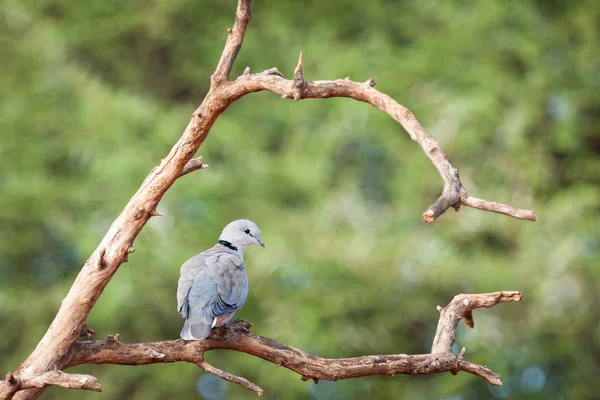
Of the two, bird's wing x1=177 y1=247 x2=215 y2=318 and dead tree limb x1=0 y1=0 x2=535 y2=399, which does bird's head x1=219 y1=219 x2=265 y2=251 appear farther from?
dead tree limb x1=0 y1=0 x2=535 y2=399

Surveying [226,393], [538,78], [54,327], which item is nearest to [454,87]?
[538,78]

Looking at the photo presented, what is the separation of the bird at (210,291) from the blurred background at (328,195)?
365 cm

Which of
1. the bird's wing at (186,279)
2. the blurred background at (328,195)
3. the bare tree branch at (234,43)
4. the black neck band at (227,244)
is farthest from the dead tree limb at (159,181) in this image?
the blurred background at (328,195)

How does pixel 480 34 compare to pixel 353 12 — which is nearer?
pixel 480 34

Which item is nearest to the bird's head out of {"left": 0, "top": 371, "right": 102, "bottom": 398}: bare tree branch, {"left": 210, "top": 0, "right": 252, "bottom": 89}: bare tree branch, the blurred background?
{"left": 210, "top": 0, "right": 252, "bottom": 89}: bare tree branch

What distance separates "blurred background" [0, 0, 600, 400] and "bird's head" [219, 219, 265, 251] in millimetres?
3257

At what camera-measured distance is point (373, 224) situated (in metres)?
8.79

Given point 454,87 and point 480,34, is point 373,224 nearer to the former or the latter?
point 454,87

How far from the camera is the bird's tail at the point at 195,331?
10.8ft

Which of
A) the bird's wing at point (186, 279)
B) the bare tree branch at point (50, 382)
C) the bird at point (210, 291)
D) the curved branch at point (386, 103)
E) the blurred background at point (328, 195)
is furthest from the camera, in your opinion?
the blurred background at point (328, 195)

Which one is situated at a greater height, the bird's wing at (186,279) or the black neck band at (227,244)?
the black neck band at (227,244)

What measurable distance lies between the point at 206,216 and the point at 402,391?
2.26 metres

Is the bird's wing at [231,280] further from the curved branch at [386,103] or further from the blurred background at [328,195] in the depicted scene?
the blurred background at [328,195]

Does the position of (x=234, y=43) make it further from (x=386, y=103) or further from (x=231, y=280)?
(x=231, y=280)
